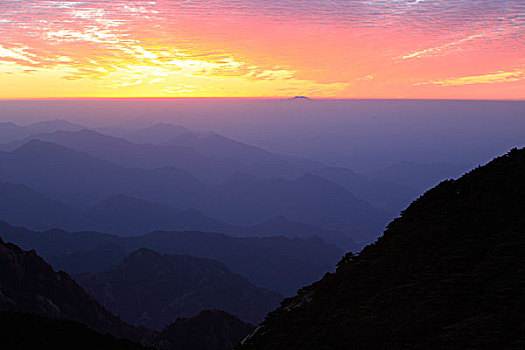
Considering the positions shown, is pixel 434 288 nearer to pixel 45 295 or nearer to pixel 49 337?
A: pixel 49 337

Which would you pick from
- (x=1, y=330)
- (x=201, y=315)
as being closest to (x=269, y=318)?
(x=1, y=330)

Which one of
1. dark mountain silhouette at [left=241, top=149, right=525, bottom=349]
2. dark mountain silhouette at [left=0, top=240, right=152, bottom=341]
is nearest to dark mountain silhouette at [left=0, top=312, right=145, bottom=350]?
dark mountain silhouette at [left=241, top=149, right=525, bottom=349]

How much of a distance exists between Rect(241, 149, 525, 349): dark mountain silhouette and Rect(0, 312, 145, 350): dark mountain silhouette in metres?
10.3

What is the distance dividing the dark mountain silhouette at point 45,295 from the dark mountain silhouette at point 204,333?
1431 centimetres

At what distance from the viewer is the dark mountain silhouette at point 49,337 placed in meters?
21.0

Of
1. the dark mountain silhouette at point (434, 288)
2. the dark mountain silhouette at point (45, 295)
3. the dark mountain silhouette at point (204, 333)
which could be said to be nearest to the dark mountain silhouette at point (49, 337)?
the dark mountain silhouette at point (434, 288)

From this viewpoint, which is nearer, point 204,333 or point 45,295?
point 45,295

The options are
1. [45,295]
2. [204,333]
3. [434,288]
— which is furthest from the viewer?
[204,333]

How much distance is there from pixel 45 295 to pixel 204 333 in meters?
39.1

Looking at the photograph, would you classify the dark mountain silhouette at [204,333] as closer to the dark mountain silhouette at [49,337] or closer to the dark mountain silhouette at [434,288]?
the dark mountain silhouette at [49,337]

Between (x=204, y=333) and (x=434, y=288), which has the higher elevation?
(x=434, y=288)

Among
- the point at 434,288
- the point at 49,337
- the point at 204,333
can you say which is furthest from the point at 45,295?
the point at 434,288

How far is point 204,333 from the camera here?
94500 millimetres

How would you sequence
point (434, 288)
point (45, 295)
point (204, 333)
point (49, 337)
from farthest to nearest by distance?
point (204, 333), point (45, 295), point (49, 337), point (434, 288)
